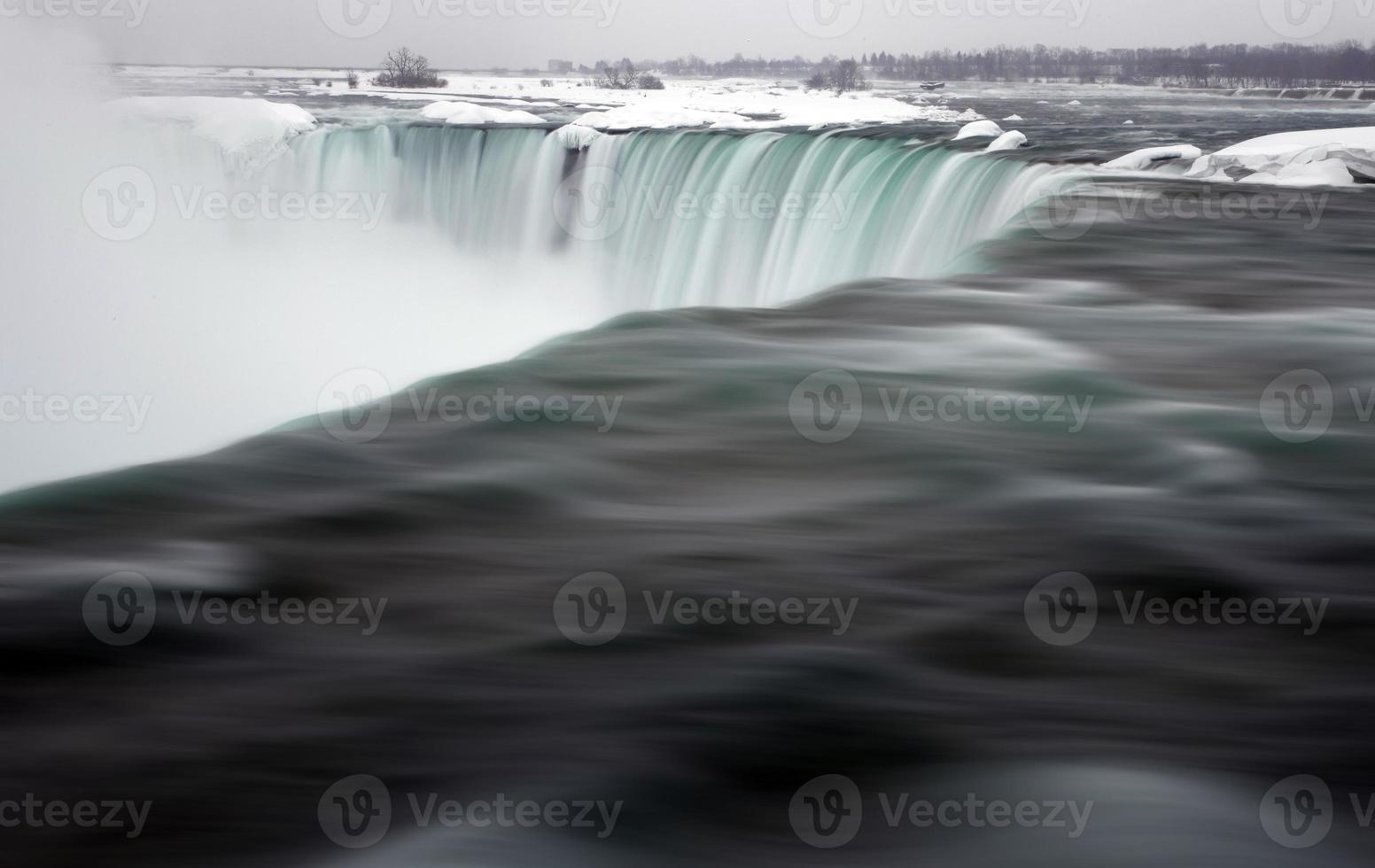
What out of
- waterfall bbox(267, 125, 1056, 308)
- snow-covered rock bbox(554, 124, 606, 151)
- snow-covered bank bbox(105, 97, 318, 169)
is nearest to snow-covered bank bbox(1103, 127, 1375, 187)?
waterfall bbox(267, 125, 1056, 308)

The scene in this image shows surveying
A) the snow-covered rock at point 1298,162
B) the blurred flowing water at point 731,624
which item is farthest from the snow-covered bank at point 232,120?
the blurred flowing water at point 731,624

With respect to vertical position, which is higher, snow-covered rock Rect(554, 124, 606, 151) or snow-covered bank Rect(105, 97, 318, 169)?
snow-covered bank Rect(105, 97, 318, 169)

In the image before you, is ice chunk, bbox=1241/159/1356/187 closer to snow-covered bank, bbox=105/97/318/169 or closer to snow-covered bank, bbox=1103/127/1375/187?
snow-covered bank, bbox=1103/127/1375/187

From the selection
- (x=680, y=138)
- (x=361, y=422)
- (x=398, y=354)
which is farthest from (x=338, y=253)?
(x=361, y=422)

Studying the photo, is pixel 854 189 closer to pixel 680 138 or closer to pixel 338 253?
pixel 680 138

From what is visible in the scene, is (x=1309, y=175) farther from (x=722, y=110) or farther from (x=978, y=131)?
(x=722, y=110)

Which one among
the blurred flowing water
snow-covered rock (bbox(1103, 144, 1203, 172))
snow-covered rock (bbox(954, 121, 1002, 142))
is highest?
snow-covered rock (bbox(954, 121, 1002, 142))

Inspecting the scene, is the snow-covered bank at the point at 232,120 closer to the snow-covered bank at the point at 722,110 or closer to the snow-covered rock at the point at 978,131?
the snow-covered bank at the point at 722,110

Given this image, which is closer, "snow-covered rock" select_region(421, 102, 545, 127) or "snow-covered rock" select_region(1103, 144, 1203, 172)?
"snow-covered rock" select_region(1103, 144, 1203, 172)
